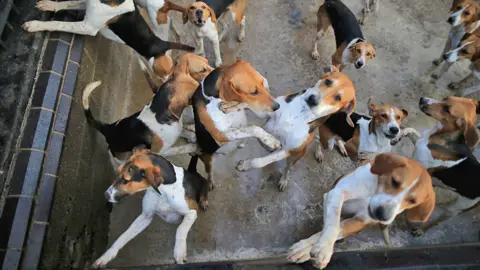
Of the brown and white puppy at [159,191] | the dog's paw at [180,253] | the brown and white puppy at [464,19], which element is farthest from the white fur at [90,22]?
the brown and white puppy at [464,19]

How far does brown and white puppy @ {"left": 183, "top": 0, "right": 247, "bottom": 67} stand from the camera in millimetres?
4605

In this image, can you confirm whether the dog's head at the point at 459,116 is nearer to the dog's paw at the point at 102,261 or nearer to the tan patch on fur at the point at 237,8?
the tan patch on fur at the point at 237,8

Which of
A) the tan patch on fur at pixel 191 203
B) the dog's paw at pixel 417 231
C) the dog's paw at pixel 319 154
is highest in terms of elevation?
the tan patch on fur at pixel 191 203

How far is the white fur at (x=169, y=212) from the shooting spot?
3.40m

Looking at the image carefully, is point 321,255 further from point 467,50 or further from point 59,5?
point 59,5

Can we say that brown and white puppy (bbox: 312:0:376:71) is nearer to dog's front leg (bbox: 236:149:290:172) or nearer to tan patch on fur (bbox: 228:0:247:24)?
tan patch on fur (bbox: 228:0:247:24)

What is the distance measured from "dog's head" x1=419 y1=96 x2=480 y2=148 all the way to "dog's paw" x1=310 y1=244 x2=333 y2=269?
2018mm

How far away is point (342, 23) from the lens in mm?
5109

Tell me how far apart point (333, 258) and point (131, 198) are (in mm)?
2568

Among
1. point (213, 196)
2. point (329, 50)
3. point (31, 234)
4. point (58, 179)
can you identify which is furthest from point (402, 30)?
point (31, 234)

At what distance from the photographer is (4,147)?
11.0ft

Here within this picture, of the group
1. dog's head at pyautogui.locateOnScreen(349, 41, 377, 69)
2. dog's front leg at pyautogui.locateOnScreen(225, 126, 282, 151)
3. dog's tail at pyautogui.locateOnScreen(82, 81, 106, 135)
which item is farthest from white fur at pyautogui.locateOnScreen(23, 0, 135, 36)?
dog's head at pyautogui.locateOnScreen(349, 41, 377, 69)

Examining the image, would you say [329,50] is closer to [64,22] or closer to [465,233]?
[465,233]

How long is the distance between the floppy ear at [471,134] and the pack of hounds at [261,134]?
0.04 feet
